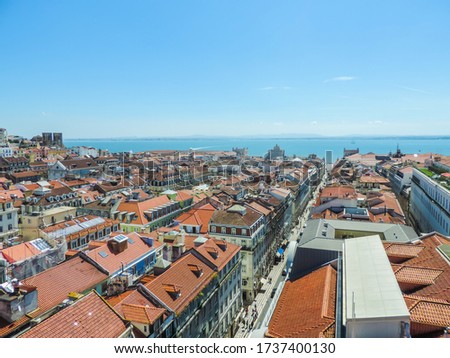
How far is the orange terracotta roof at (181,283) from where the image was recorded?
16.0 m

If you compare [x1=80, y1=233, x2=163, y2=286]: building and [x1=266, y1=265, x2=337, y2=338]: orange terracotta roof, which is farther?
[x1=80, y1=233, x2=163, y2=286]: building

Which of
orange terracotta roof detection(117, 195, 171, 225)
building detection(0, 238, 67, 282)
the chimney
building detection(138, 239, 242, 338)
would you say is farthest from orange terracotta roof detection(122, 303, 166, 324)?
orange terracotta roof detection(117, 195, 171, 225)

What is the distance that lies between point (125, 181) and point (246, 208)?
30.1 m

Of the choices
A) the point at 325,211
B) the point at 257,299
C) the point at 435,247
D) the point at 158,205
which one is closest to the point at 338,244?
the point at 435,247

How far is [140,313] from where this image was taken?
13523 millimetres

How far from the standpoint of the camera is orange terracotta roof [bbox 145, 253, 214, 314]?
16.0 m

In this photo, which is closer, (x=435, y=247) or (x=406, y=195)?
(x=435, y=247)

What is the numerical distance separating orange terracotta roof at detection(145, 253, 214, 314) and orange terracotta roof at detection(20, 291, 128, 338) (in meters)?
3.97

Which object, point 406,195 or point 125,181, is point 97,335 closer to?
point 125,181

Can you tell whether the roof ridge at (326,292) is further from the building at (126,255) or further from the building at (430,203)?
the building at (430,203)

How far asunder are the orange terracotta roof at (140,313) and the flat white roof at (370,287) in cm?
719

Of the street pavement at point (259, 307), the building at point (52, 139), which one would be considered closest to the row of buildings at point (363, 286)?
the street pavement at point (259, 307)

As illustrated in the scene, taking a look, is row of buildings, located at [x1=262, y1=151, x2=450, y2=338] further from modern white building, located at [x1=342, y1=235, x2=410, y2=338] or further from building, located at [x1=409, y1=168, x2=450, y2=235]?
building, located at [x1=409, y1=168, x2=450, y2=235]

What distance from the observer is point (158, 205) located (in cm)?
3834
